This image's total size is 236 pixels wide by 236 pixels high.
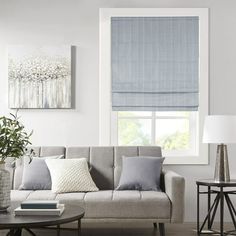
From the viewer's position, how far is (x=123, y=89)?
19.8 feet

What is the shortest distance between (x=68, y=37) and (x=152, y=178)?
6.16 feet

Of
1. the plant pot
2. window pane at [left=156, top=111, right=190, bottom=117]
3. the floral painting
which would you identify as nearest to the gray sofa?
the plant pot

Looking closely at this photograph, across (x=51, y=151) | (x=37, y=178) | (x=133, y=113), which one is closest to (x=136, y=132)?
(x=133, y=113)

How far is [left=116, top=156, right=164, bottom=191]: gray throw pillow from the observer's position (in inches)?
208

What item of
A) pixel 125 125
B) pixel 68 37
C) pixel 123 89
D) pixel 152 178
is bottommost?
pixel 152 178

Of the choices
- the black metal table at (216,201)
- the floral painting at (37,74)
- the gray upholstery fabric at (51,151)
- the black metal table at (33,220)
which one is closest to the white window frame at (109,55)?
the floral painting at (37,74)

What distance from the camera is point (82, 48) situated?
6078 mm

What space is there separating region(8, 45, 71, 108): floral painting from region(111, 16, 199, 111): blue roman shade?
0.56 meters

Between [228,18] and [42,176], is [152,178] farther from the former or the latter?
[228,18]

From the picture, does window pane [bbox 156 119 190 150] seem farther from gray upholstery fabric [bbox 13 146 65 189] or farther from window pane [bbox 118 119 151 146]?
gray upholstery fabric [bbox 13 146 65 189]

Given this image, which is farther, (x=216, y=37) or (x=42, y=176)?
(x=216, y=37)

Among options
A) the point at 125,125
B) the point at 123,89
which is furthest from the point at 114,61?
the point at 125,125

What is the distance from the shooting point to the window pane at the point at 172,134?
20.3ft

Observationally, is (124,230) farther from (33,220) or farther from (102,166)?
(33,220)
